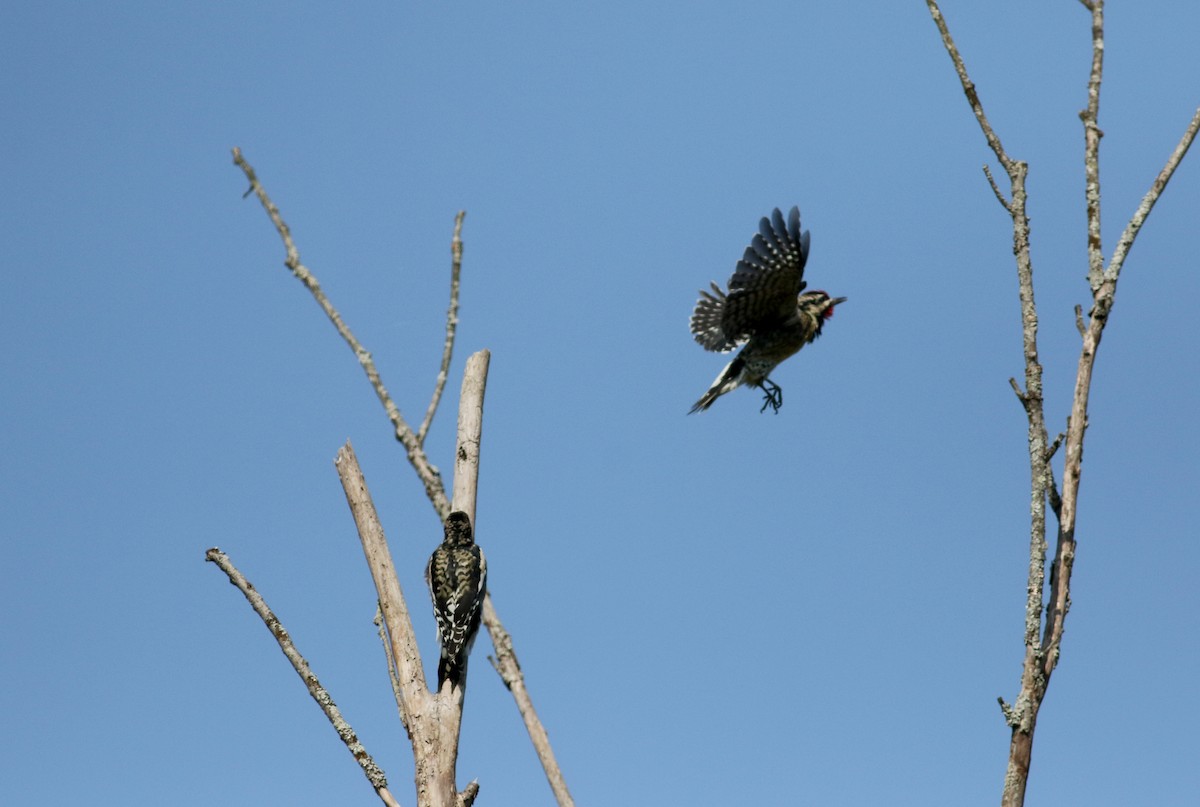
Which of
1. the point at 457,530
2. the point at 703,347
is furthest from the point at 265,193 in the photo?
the point at 703,347

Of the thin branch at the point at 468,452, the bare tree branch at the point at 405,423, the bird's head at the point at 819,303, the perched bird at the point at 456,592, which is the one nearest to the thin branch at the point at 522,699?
the bare tree branch at the point at 405,423

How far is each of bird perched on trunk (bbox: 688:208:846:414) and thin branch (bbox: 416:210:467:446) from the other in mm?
3070

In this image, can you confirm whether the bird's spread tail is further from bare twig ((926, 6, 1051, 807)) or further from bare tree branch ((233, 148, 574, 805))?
bare twig ((926, 6, 1051, 807))

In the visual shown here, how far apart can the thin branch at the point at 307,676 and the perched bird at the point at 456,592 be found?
918mm

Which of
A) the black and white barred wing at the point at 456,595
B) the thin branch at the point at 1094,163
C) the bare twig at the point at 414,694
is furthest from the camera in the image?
the black and white barred wing at the point at 456,595

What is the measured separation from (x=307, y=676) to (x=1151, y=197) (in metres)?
3.71

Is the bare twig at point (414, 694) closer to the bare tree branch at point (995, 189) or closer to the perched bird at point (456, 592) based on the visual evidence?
the perched bird at point (456, 592)

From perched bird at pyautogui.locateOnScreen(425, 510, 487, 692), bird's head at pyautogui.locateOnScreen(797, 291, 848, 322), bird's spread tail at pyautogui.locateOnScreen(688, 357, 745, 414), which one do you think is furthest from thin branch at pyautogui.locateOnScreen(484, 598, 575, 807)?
bird's head at pyautogui.locateOnScreen(797, 291, 848, 322)

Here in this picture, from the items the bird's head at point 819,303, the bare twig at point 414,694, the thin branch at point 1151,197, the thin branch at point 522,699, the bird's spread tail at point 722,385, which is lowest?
the thin branch at point 522,699

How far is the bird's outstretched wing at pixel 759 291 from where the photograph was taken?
7.99 m

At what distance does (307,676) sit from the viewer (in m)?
4.74

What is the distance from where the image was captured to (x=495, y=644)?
4.12 metres

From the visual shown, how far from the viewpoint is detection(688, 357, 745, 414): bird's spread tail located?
9.27 metres

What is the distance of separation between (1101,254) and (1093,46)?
832 millimetres
